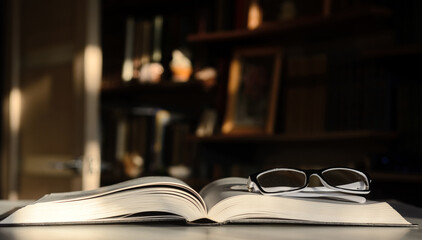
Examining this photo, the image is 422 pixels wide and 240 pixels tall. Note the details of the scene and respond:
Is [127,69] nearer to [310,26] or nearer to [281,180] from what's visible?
[310,26]

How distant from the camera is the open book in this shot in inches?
33.7

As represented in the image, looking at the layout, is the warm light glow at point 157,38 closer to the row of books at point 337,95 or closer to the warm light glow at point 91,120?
the warm light glow at point 91,120

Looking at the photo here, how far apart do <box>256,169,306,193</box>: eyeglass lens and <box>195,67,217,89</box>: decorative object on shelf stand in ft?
5.09

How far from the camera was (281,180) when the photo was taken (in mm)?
931

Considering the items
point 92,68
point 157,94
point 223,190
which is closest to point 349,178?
point 223,190

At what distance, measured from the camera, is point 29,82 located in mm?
2818

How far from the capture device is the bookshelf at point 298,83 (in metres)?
2.01

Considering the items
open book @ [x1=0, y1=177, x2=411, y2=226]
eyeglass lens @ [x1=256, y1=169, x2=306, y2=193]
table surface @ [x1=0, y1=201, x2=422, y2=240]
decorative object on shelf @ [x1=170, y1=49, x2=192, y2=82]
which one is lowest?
table surface @ [x1=0, y1=201, x2=422, y2=240]

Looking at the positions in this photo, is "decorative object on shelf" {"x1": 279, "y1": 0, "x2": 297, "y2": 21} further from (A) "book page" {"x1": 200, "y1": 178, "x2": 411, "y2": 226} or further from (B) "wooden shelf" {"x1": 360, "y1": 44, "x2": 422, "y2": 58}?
(A) "book page" {"x1": 200, "y1": 178, "x2": 411, "y2": 226}

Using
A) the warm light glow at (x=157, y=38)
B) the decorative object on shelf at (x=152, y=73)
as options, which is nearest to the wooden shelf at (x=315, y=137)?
the decorative object on shelf at (x=152, y=73)

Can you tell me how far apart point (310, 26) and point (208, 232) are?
151cm

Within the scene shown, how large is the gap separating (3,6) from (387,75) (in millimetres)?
2392

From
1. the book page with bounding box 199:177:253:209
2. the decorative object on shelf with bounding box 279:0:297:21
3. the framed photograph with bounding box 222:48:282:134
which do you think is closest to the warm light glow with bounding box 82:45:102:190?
the framed photograph with bounding box 222:48:282:134

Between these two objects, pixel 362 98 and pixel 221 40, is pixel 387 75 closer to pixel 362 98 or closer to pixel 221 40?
pixel 362 98
